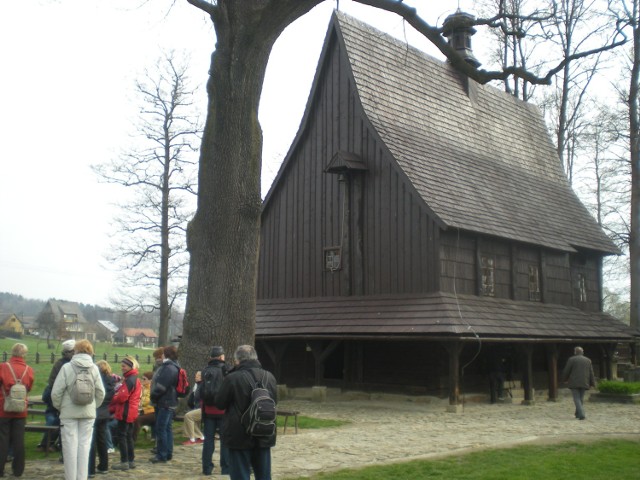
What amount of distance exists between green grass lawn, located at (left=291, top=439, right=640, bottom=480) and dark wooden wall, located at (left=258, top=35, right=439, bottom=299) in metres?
8.52

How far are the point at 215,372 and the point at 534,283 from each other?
1597 centimetres

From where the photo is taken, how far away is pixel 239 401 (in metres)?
6.79

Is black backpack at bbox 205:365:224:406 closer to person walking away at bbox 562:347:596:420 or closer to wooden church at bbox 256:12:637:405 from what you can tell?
wooden church at bbox 256:12:637:405

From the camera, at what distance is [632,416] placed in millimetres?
15781

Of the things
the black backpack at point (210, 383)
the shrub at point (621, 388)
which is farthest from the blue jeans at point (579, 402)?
the black backpack at point (210, 383)

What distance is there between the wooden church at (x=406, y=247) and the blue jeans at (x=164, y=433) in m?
8.53

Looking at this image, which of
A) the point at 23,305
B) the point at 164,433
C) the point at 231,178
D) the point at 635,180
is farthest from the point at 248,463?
the point at 23,305

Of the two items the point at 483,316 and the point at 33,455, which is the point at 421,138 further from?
the point at 33,455

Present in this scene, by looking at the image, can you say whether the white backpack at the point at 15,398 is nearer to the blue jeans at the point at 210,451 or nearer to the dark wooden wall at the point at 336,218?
the blue jeans at the point at 210,451

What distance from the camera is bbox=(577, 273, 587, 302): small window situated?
25688 mm

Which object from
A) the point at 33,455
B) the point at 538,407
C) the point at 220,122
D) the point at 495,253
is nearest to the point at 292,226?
the point at 495,253

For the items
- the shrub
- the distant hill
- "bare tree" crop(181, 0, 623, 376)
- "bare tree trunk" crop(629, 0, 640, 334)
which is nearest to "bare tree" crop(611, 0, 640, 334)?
"bare tree trunk" crop(629, 0, 640, 334)

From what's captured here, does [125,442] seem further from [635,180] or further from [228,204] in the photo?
[635,180]

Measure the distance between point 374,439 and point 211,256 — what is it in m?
3.81
